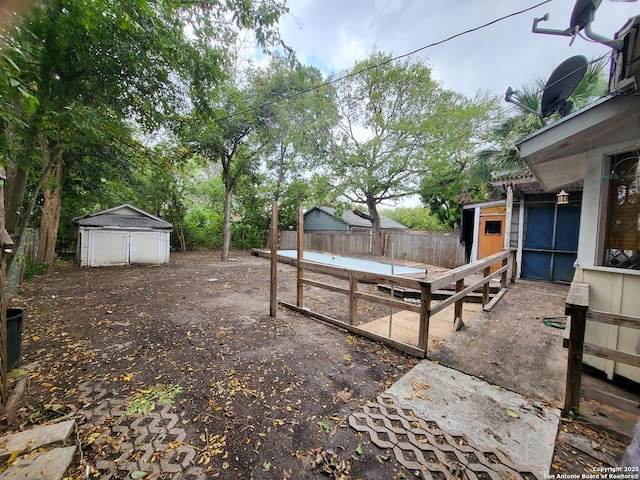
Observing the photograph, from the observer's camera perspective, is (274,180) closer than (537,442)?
No

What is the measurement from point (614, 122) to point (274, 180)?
15835 mm

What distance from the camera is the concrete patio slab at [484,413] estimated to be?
5.50 ft

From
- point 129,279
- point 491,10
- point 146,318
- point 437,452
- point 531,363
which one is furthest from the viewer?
point 129,279

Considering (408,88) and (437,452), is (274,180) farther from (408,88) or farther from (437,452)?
(437,452)

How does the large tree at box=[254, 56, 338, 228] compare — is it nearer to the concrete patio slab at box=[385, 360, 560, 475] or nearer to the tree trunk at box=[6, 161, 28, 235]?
the tree trunk at box=[6, 161, 28, 235]

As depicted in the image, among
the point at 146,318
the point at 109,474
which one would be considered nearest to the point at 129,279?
the point at 146,318

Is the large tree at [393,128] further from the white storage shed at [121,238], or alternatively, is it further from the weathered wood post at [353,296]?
→ the weathered wood post at [353,296]

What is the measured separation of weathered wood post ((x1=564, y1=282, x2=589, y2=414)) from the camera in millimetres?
1890

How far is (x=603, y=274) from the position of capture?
2668 mm

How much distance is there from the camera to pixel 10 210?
3.57 metres

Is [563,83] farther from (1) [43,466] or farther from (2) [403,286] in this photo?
(1) [43,466]

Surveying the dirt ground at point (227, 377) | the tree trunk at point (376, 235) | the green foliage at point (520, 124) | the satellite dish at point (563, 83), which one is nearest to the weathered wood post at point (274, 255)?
the dirt ground at point (227, 377)

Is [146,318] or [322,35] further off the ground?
[322,35]

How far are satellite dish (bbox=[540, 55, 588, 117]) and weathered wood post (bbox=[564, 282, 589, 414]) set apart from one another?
2.63m
